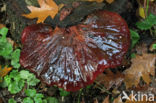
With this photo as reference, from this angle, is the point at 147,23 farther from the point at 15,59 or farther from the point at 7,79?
the point at 7,79

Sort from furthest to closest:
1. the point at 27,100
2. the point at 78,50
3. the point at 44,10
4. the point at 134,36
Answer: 1. the point at 134,36
2. the point at 27,100
3. the point at 44,10
4. the point at 78,50

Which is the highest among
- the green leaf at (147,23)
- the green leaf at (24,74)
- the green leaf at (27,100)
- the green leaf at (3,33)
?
the green leaf at (3,33)

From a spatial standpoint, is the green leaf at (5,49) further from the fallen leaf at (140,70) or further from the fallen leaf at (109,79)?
the fallen leaf at (140,70)

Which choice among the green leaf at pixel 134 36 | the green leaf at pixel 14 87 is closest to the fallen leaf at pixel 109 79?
the green leaf at pixel 134 36

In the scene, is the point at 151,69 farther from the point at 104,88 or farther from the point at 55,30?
the point at 55,30

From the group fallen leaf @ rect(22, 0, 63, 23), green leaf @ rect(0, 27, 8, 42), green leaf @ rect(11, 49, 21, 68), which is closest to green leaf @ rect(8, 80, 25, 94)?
green leaf @ rect(11, 49, 21, 68)

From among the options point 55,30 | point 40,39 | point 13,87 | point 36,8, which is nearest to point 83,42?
point 55,30

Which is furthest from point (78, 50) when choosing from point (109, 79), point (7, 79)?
point (7, 79)
